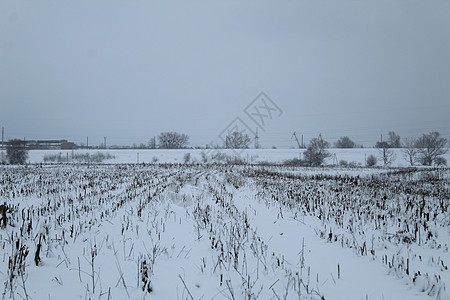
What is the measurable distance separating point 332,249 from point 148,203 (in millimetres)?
4931

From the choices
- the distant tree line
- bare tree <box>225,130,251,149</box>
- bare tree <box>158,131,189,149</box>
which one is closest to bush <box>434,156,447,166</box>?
the distant tree line

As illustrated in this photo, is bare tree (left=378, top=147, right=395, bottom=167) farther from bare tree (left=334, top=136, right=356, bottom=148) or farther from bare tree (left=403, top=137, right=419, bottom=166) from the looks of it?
bare tree (left=334, top=136, right=356, bottom=148)

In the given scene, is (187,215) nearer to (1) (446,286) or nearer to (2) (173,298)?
(2) (173,298)

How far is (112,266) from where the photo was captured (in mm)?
2736

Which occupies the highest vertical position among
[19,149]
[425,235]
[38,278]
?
[19,149]

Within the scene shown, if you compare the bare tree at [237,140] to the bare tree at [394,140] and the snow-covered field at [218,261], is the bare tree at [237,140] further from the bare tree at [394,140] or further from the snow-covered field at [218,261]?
the snow-covered field at [218,261]

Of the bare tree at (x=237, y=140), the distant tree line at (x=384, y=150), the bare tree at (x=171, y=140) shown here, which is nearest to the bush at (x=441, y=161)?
the distant tree line at (x=384, y=150)

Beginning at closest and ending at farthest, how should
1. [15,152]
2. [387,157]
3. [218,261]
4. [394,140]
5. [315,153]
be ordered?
1. [218,261]
2. [15,152]
3. [315,153]
4. [387,157]
5. [394,140]

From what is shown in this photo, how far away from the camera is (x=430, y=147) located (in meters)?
43.1

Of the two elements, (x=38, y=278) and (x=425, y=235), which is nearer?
(x=38, y=278)

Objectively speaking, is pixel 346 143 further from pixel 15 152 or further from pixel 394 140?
pixel 15 152

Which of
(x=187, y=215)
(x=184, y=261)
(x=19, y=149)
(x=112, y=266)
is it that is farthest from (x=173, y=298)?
(x=19, y=149)

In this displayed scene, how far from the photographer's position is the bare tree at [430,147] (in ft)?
140

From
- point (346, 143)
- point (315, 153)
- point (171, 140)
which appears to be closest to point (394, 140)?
point (346, 143)
